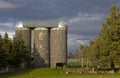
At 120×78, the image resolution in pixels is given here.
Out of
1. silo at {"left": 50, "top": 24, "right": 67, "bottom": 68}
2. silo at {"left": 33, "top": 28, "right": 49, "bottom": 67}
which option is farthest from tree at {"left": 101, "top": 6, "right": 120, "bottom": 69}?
silo at {"left": 33, "top": 28, "right": 49, "bottom": 67}

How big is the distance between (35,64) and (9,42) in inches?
795

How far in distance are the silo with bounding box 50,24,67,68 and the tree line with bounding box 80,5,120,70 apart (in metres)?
21.3

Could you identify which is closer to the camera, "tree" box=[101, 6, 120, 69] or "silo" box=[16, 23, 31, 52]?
"tree" box=[101, 6, 120, 69]

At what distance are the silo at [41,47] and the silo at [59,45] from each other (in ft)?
6.98

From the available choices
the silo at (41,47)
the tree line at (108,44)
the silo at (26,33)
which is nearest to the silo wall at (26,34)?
the silo at (26,33)

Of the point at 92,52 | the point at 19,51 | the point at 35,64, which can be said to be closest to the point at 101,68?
the point at 92,52

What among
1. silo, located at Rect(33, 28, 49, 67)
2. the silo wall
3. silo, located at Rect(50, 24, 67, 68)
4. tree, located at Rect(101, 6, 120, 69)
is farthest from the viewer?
the silo wall

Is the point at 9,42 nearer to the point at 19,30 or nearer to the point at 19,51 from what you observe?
the point at 19,51

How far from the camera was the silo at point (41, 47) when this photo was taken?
9512 cm

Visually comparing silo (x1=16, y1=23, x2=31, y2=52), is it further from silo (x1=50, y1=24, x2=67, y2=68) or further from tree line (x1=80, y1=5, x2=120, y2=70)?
tree line (x1=80, y1=5, x2=120, y2=70)

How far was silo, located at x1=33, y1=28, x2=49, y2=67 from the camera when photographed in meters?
95.1

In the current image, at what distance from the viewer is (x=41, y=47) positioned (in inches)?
3765

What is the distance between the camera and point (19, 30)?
9806 centimetres

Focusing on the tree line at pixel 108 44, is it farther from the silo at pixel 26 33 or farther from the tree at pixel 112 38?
the silo at pixel 26 33
